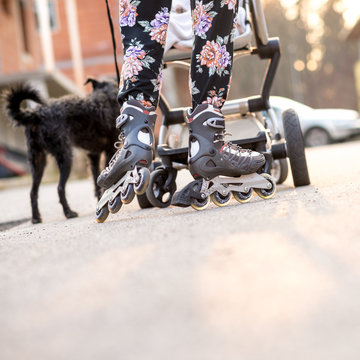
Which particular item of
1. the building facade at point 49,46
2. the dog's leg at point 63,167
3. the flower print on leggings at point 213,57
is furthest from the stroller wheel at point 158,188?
→ the building facade at point 49,46

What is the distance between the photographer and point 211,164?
1.94m

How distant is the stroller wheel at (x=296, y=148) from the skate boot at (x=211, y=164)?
1.82 feet

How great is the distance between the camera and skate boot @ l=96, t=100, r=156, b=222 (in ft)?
5.99

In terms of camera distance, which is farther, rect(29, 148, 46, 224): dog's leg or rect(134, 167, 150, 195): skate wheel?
rect(29, 148, 46, 224): dog's leg

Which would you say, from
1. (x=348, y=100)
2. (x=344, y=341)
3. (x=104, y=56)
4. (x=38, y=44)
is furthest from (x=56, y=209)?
(x=348, y=100)

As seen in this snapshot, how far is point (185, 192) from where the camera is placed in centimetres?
193

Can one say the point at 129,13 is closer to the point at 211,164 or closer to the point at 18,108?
the point at 211,164

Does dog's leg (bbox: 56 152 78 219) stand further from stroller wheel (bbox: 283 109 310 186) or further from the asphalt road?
the asphalt road

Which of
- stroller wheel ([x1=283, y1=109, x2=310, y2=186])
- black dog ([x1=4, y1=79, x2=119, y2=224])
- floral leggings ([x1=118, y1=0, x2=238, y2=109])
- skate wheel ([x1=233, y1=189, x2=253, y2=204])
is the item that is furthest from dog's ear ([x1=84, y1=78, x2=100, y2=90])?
skate wheel ([x1=233, y1=189, x2=253, y2=204])

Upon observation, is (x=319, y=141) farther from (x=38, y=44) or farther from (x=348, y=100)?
(x=348, y=100)

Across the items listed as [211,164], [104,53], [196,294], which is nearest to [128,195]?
[211,164]

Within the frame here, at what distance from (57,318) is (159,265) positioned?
0.27m

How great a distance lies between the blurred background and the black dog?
0.26 m

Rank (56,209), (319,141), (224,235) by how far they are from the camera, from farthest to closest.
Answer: (319,141) < (56,209) < (224,235)
